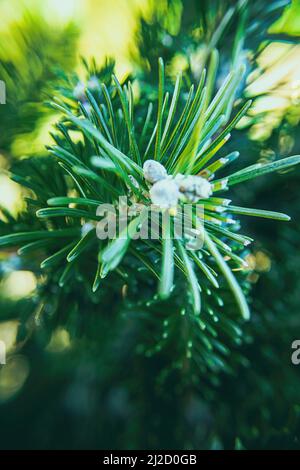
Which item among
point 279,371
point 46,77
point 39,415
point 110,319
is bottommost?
point 39,415

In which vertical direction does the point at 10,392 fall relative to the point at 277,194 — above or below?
below

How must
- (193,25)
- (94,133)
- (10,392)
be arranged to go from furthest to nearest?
(10,392) → (193,25) → (94,133)

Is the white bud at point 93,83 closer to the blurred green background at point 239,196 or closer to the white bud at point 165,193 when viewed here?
the blurred green background at point 239,196

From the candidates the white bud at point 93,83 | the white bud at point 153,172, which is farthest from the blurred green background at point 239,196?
the white bud at point 153,172

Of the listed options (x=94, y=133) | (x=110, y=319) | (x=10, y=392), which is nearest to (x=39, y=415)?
(x=10, y=392)

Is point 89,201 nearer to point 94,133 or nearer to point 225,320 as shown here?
point 94,133

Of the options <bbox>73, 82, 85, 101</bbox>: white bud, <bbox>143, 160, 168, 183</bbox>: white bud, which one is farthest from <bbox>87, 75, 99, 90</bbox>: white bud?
<bbox>143, 160, 168, 183</bbox>: white bud

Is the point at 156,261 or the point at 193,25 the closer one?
the point at 156,261

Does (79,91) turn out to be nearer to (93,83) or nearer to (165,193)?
(93,83)
